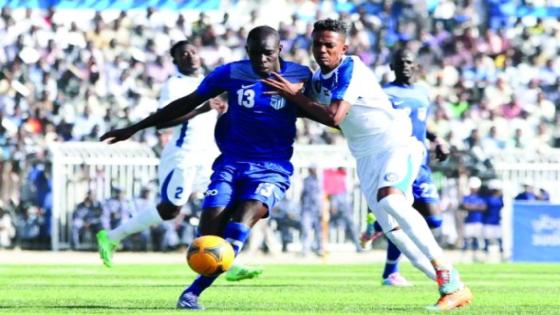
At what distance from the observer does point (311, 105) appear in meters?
11.2

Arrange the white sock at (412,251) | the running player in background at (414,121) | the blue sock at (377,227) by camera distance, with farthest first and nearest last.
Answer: the blue sock at (377,227), the running player in background at (414,121), the white sock at (412,251)

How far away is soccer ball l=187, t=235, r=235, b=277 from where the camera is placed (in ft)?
36.6

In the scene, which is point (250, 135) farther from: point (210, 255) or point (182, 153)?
point (182, 153)

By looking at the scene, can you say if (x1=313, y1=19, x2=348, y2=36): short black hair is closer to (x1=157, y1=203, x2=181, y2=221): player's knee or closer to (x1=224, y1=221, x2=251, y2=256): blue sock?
(x1=224, y1=221, x2=251, y2=256): blue sock

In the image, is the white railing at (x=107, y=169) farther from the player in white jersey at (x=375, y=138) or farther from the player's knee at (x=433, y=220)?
the player in white jersey at (x=375, y=138)

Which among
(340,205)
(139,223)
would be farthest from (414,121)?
(340,205)

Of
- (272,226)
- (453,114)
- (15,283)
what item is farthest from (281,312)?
(453,114)

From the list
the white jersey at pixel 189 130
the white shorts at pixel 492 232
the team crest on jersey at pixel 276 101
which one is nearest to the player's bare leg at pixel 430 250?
the team crest on jersey at pixel 276 101

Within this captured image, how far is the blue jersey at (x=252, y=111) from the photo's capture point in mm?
11625

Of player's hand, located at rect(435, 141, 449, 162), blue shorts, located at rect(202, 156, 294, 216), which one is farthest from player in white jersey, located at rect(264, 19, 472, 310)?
player's hand, located at rect(435, 141, 449, 162)

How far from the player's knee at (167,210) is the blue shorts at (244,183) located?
5342 millimetres

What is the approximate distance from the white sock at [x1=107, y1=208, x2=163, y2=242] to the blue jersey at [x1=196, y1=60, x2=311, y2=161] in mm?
5688

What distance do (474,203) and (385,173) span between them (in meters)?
15.1

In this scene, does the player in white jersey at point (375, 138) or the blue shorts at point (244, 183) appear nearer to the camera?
the player in white jersey at point (375, 138)
